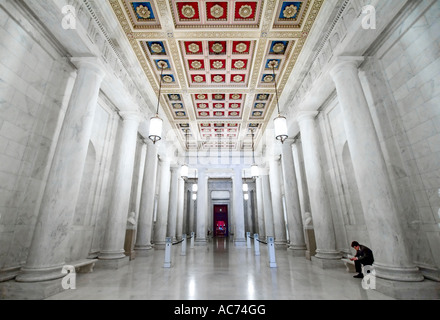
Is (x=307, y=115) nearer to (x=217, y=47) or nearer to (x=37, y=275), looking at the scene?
(x=217, y=47)

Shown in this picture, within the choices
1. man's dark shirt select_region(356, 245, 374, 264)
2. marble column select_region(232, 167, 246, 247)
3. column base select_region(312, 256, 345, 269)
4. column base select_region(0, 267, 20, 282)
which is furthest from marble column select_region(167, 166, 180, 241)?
man's dark shirt select_region(356, 245, 374, 264)

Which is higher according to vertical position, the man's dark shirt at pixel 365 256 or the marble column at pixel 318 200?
the marble column at pixel 318 200

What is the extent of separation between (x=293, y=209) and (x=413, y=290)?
5.78m

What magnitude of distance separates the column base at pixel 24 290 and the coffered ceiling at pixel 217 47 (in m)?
6.13

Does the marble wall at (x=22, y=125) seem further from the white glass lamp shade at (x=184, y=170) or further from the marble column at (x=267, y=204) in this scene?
the marble column at (x=267, y=204)

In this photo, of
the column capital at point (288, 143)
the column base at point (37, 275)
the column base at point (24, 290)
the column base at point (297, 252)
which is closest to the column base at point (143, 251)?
the column base at point (37, 275)

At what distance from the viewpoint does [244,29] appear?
5.80 meters

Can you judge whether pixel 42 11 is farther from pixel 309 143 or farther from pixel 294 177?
pixel 294 177

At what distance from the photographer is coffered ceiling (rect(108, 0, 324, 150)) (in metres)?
5.30

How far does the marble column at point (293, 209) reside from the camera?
29.4ft

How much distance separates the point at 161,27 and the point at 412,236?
7622 millimetres

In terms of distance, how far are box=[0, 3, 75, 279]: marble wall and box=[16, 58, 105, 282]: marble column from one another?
0.51 m

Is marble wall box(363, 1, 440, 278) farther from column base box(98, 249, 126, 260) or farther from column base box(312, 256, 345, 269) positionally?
column base box(98, 249, 126, 260)
